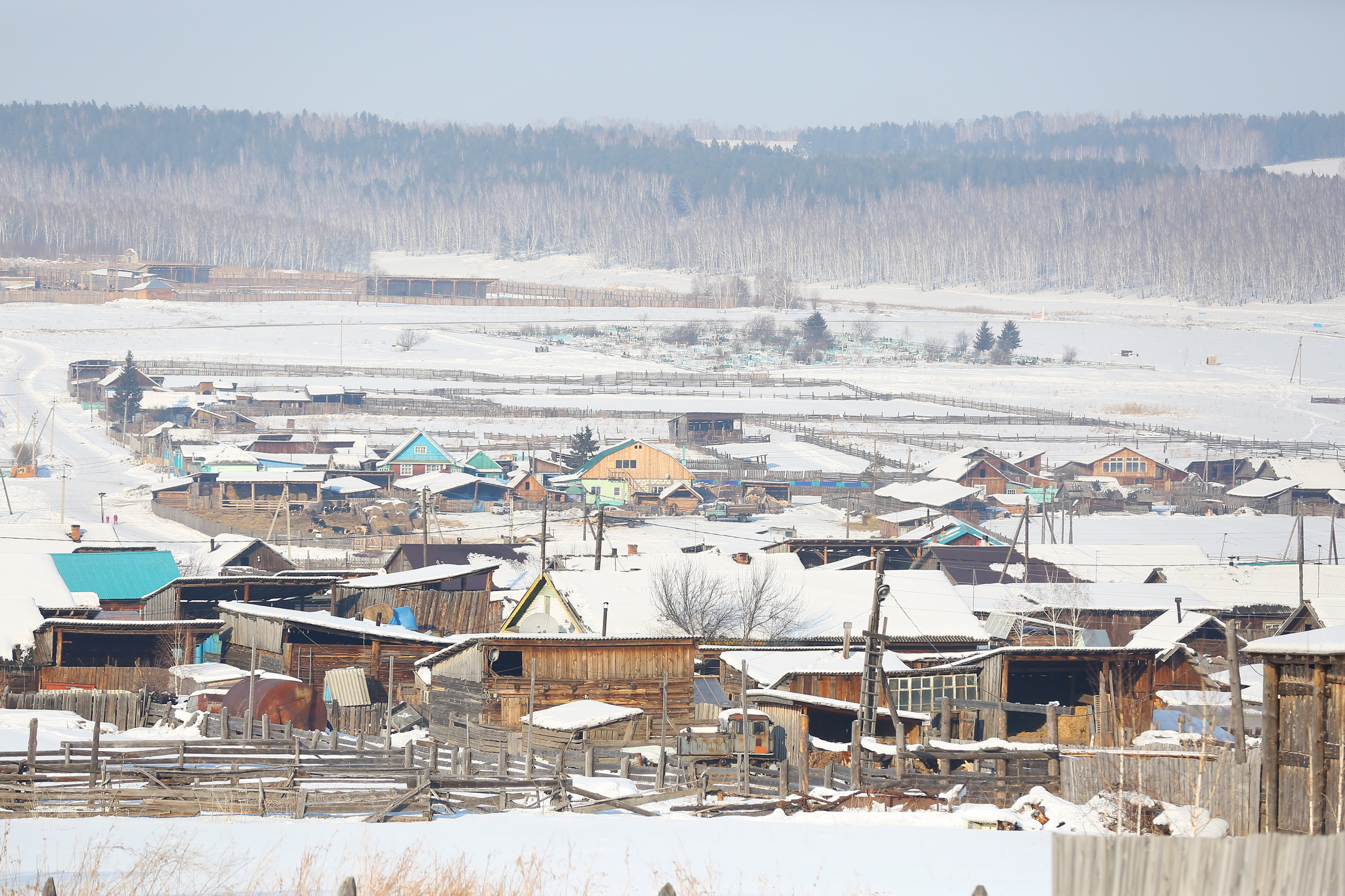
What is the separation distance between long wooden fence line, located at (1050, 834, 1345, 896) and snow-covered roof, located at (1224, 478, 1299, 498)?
185ft

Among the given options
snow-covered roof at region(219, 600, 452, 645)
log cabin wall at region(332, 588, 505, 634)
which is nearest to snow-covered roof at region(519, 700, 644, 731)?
snow-covered roof at region(219, 600, 452, 645)

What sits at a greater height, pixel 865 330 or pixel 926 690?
pixel 865 330

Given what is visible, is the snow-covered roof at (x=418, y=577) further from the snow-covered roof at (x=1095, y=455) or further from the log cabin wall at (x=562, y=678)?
the snow-covered roof at (x=1095, y=455)

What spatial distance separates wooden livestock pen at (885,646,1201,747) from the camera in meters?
20.7

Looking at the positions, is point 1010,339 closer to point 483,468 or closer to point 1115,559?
point 483,468

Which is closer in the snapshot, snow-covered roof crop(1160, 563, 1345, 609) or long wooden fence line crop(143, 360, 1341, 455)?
snow-covered roof crop(1160, 563, 1345, 609)

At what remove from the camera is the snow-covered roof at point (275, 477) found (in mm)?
52031

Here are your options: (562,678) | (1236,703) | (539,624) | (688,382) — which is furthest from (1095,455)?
(1236,703)

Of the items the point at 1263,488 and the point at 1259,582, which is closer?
the point at 1259,582

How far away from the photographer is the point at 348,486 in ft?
176

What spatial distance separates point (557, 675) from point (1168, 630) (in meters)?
12.0

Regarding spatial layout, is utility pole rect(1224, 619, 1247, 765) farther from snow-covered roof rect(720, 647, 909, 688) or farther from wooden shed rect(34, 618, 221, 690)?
wooden shed rect(34, 618, 221, 690)

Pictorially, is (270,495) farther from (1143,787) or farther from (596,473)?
(1143,787)

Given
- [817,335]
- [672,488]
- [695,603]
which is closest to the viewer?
[695,603]
